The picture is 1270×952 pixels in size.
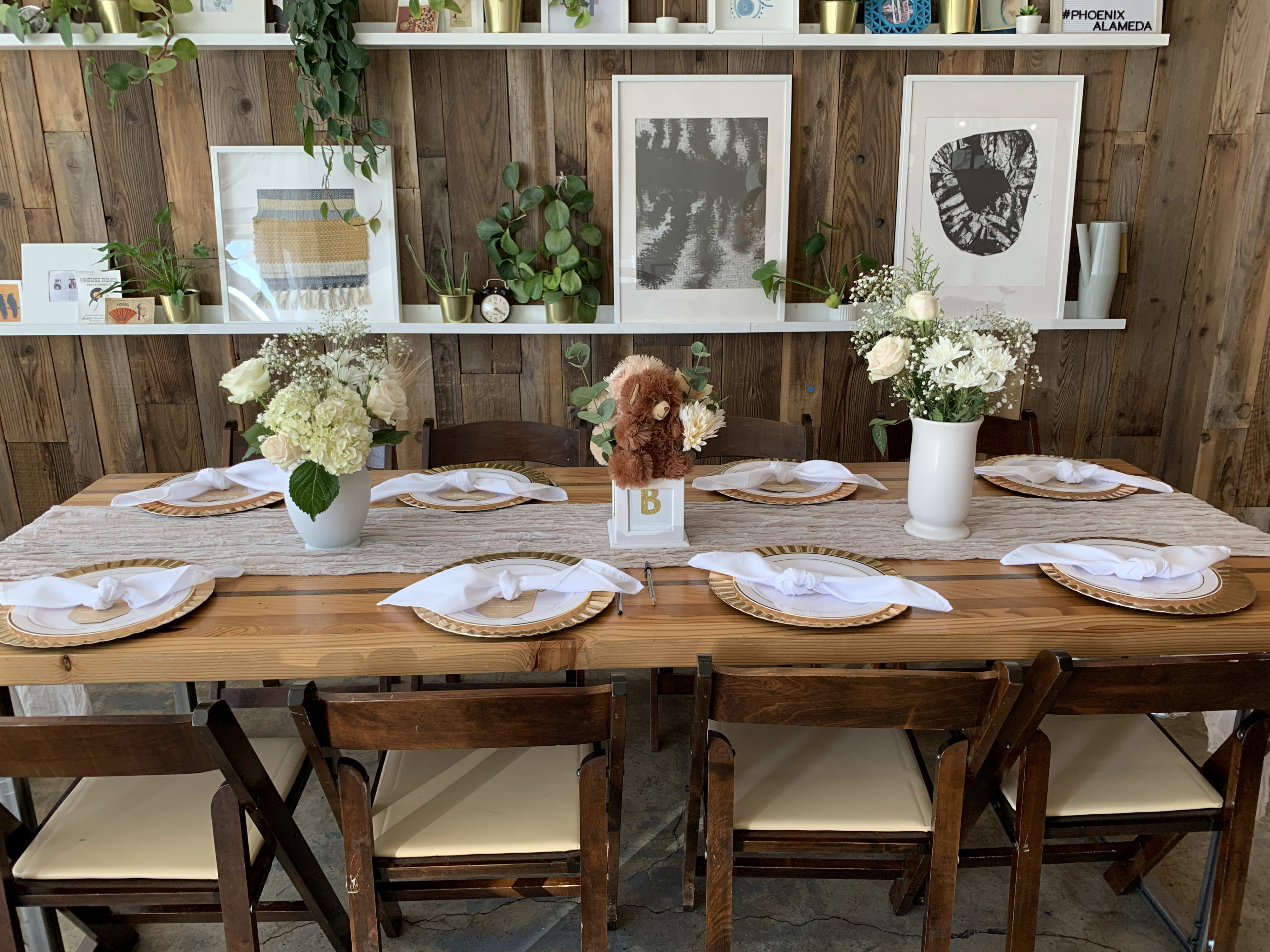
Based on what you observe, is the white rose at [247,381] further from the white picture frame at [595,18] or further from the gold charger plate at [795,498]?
the white picture frame at [595,18]

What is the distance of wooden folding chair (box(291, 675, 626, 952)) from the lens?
113cm

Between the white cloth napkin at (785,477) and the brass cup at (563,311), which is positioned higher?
the brass cup at (563,311)

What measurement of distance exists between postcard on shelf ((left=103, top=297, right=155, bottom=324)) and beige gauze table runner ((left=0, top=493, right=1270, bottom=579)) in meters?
1.15

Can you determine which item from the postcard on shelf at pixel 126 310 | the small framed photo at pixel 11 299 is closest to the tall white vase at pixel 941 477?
the postcard on shelf at pixel 126 310

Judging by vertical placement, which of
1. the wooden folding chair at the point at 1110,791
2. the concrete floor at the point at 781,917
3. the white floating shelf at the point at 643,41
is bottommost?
the concrete floor at the point at 781,917

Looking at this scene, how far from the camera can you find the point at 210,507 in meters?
1.99

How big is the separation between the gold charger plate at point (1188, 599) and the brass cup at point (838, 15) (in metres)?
1.96

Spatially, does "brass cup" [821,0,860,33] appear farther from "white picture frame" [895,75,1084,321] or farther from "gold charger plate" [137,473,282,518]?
"gold charger plate" [137,473,282,518]

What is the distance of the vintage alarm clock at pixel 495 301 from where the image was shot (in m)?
2.99

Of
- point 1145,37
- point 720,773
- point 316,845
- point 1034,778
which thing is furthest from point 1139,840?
point 1145,37

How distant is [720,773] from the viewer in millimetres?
1354

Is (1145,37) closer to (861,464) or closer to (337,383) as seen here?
(861,464)

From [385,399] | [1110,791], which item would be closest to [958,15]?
[385,399]

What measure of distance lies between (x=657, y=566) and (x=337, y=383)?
688mm
